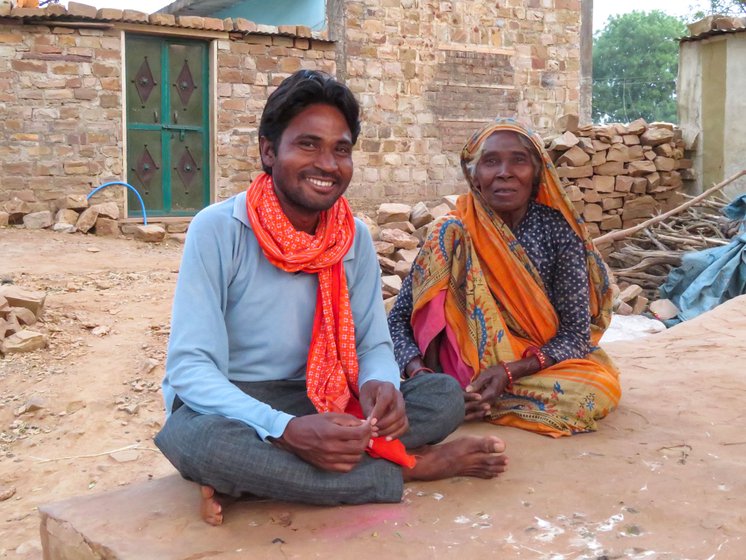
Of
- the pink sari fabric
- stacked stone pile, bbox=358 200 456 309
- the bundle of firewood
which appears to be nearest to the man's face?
the pink sari fabric

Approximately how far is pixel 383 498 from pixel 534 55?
10436 mm

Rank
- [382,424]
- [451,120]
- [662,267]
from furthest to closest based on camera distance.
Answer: [451,120]
[662,267]
[382,424]

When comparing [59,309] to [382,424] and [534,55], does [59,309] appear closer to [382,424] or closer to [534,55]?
[382,424]

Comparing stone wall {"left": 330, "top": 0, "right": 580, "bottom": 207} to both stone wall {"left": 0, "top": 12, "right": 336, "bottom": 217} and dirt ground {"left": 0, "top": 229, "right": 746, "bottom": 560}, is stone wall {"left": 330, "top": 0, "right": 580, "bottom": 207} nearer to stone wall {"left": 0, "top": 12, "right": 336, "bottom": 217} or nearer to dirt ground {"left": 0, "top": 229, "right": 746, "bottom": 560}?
stone wall {"left": 0, "top": 12, "right": 336, "bottom": 217}

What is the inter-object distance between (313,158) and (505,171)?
39.1 inches

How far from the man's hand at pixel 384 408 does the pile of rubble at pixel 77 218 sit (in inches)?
281

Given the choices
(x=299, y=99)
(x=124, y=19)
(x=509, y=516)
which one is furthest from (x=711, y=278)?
(x=124, y=19)

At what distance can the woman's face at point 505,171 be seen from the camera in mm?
3070

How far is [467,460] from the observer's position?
98.2 inches

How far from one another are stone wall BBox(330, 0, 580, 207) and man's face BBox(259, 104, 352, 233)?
818cm

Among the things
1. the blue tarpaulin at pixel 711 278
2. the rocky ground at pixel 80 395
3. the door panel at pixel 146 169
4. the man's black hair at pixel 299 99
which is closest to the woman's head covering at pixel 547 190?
the man's black hair at pixel 299 99

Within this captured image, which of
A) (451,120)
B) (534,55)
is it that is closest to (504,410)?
(451,120)

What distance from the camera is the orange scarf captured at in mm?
2348

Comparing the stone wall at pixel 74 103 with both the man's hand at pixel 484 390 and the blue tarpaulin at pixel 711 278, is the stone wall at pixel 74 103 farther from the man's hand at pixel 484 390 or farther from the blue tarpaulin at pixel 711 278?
the man's hand at pixel 484 390
